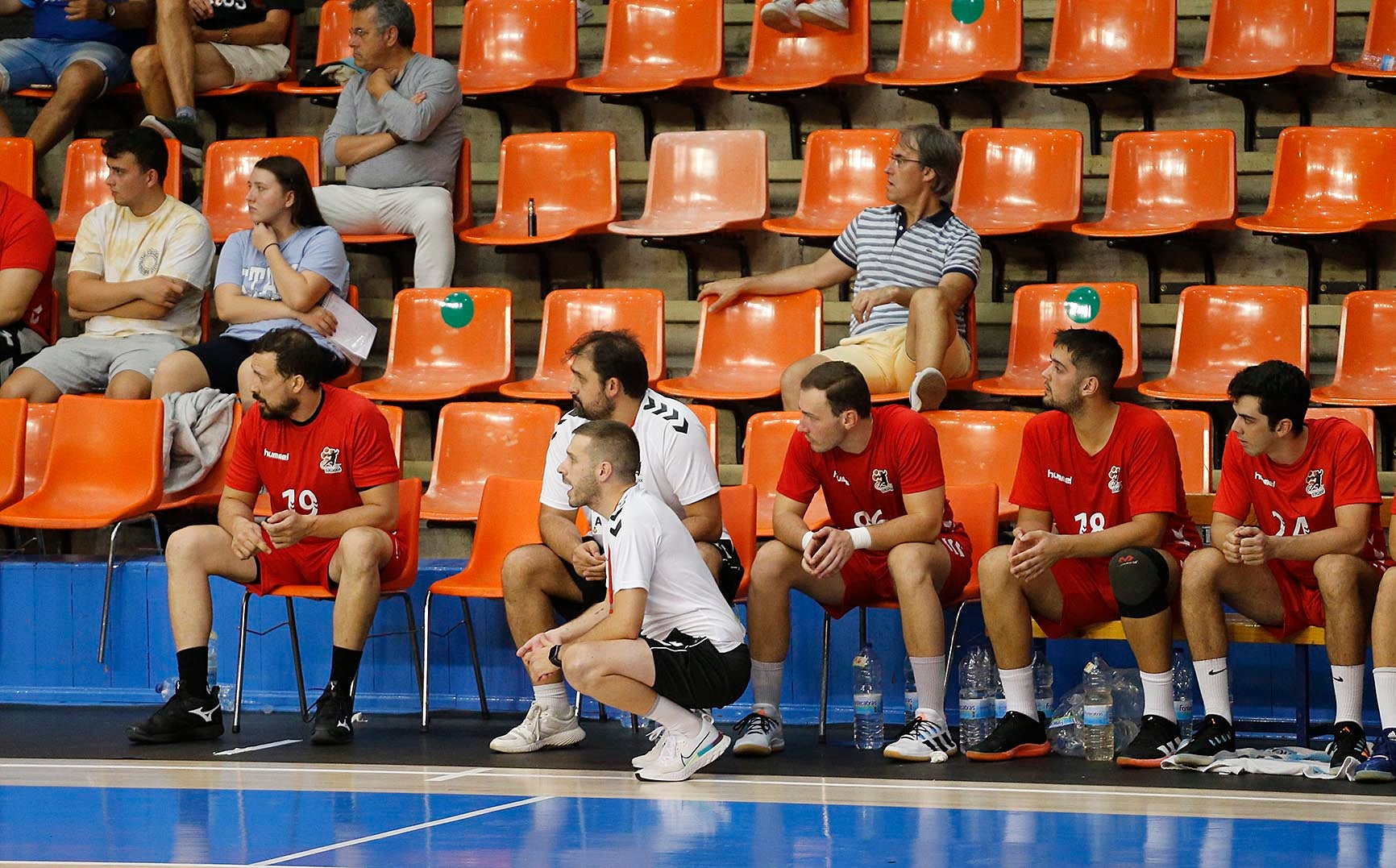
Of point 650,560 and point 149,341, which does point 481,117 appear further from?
point 650,560

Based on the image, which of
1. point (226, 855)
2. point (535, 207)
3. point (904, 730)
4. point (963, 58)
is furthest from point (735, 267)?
point (226, 855)

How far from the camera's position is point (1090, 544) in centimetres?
542

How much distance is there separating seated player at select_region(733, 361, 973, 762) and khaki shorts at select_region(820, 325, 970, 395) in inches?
41.1

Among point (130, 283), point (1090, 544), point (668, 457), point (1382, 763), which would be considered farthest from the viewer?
point (130, 283)

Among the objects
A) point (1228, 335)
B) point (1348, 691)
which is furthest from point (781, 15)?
point (1348, 691)

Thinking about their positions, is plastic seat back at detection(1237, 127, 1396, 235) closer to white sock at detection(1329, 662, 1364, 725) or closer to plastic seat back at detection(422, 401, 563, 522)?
white sock at detection(1329, 662, 1364, 725)

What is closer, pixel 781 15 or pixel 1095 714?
pixel 1095 714

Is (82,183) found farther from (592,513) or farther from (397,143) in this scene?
(592,513)

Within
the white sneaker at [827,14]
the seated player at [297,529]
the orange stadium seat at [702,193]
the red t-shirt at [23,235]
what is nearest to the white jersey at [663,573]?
the seated player at [297,529]

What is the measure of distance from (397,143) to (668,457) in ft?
10.3

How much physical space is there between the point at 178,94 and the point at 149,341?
183cm

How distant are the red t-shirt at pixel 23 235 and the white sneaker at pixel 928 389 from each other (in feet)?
12.8

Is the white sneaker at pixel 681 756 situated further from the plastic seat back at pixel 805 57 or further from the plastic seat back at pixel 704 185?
the plastic seat back at pixel 805 57

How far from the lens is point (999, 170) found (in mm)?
7973
